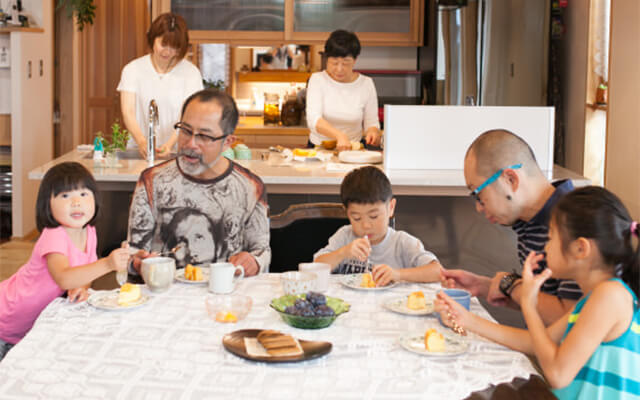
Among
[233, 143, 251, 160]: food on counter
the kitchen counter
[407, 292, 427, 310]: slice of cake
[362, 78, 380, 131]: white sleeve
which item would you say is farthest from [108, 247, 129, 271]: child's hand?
[362, 78, 380, 131]: white sleeve

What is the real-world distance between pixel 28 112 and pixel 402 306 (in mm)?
4701

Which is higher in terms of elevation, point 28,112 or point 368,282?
point 28,112

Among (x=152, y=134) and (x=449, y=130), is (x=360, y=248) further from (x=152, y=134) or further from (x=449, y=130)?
(x=152, y=134)

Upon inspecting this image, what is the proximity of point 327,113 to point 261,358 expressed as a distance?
130 inches

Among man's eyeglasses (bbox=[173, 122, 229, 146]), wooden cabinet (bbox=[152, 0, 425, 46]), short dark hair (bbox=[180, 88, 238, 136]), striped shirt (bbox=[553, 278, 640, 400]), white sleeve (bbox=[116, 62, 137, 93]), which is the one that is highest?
wooden cabinet (bbox=[152, 0, 425, 46])

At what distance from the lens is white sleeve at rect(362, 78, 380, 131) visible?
4.70 meters

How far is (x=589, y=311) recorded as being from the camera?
156cm

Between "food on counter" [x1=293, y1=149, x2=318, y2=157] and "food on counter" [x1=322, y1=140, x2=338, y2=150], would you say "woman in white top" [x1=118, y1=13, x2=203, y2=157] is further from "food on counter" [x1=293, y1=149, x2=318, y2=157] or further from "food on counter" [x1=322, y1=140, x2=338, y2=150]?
Answer: "food on counter" [x1=322, y1=140, x2=338, y2=150]

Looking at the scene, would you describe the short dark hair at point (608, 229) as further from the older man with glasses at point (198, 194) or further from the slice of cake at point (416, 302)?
the older man with glasses at point (198, 194)

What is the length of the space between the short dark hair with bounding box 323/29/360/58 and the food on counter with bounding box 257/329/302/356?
3.05 m

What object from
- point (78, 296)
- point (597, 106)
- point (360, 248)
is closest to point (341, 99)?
point (597, 106)

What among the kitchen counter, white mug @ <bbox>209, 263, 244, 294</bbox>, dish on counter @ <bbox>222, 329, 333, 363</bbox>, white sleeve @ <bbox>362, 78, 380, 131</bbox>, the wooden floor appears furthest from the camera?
the wooden floor

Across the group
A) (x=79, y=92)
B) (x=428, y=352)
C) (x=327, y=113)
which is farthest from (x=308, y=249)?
(x=79, y=92)

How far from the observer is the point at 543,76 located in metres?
5.18
